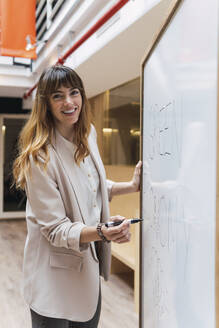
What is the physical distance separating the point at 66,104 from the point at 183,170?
687 mm

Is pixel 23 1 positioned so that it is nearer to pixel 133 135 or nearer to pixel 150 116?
pixel 133 135

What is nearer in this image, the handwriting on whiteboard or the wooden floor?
the handwriting on whiteboard

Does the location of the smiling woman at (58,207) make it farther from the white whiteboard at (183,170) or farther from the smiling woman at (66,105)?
the white whiteboard at (183,170)

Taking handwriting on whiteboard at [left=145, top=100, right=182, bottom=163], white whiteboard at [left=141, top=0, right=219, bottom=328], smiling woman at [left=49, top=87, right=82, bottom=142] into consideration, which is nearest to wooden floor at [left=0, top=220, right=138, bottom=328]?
white whiteboard at [left=141, top=0, right=219, bottom=328]

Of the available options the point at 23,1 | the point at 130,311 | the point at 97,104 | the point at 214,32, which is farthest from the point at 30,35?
the point at 214,32

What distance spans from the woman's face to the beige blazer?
0.26ft

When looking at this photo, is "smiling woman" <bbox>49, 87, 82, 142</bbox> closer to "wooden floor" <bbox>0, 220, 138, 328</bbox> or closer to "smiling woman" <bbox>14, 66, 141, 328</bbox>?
"smiling woman" <bbox>14, 66, 141, 328</bbox>

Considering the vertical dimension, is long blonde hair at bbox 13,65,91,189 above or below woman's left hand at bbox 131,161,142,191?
above

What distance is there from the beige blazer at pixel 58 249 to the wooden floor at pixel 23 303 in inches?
59.5

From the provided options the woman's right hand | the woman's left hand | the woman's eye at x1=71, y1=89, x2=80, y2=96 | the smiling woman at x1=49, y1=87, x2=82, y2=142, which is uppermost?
the woman's eye at x1=71, y1=89, x2=80, y2=96

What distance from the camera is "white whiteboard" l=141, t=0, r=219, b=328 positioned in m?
0.57

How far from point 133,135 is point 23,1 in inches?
66.9

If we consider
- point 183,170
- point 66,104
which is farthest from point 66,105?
point 183,170

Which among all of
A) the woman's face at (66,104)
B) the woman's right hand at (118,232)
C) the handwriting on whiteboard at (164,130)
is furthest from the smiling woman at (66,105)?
the woman's right hand at (118,232)
